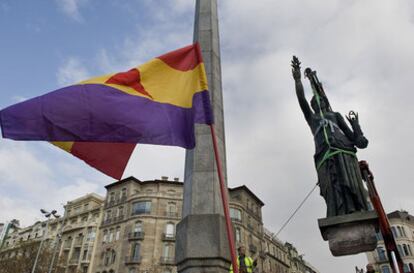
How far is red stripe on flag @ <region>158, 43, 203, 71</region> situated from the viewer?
5.56m

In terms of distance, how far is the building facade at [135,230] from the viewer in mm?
45531

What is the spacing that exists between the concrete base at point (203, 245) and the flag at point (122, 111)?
46.9 inches

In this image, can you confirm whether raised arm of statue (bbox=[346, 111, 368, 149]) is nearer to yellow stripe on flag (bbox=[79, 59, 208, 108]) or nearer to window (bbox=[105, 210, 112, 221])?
yellow stripe on flag (bbox=[79, 59, 208, 108])

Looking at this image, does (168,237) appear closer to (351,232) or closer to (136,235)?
(136,235)

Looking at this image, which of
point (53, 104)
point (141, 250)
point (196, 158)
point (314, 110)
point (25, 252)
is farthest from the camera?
point (141, 250)

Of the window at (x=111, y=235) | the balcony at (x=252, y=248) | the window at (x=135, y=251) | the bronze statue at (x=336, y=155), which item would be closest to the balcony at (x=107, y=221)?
the window at (x=111, y=235)

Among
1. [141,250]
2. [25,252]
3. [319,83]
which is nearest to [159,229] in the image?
[141,250]

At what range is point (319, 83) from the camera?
7590mm

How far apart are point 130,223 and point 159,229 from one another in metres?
4.44

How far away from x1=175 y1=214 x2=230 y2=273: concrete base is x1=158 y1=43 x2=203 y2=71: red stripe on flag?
8.16ft

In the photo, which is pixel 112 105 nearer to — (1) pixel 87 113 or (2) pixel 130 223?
(1) pixel 87 113

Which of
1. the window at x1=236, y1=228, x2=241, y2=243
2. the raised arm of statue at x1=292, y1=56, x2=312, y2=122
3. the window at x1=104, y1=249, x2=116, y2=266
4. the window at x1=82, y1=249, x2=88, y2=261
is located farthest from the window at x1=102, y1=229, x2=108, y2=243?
the raised arm of statue at x1=292, y1=56, x2=312, y2=122

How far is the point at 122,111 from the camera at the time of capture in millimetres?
5250

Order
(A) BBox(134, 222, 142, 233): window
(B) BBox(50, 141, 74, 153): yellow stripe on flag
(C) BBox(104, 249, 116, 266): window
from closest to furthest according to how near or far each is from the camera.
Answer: (B) BBox(50, 141, 74, 153): yellow stripe on flag < (C) BBox(104, 249, 116, 266): window < (A) BBox(134, 222, 142, 233): window
